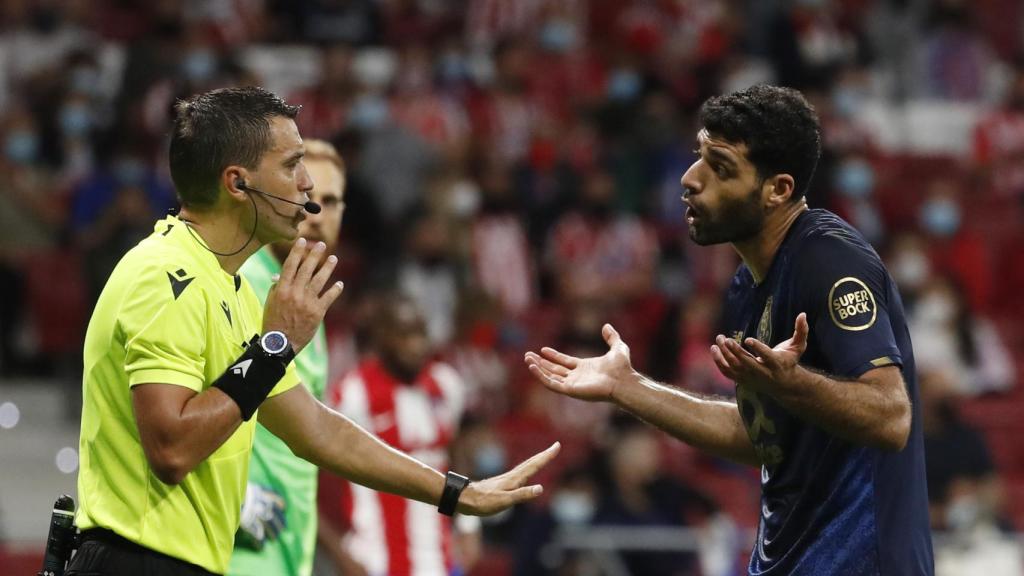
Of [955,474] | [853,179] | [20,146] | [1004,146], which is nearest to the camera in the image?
[955,474]

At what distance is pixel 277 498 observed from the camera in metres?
5.51

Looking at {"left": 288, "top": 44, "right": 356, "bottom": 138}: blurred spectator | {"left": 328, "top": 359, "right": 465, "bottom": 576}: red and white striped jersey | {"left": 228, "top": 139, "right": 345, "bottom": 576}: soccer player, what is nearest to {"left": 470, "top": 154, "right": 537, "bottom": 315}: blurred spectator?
{"left": 288, "top": 44, "right": 356, "bottom": 138}: blurred spectator

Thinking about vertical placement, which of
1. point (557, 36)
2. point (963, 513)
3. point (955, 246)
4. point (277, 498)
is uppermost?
point (557, 36)

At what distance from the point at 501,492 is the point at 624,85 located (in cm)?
1072

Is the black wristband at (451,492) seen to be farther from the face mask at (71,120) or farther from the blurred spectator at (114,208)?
the face mask at (71,120)

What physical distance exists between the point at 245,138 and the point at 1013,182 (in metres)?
12.3

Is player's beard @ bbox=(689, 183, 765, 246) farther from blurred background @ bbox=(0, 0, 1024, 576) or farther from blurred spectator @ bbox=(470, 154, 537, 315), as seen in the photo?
blurred spectator @ bbox=(470, 154, 537, 315)

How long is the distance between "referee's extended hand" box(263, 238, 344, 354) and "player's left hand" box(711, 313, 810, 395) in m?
1.01

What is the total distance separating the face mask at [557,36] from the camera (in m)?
15.2

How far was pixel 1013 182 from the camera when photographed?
1519cm

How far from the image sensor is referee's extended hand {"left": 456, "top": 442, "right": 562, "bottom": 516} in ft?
14.8

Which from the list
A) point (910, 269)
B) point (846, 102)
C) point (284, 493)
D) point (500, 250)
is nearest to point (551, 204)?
point (500, 250)

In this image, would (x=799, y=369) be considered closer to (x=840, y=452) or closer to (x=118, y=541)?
(x=840, y=452)

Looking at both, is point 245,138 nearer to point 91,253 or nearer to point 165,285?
point 165,285
